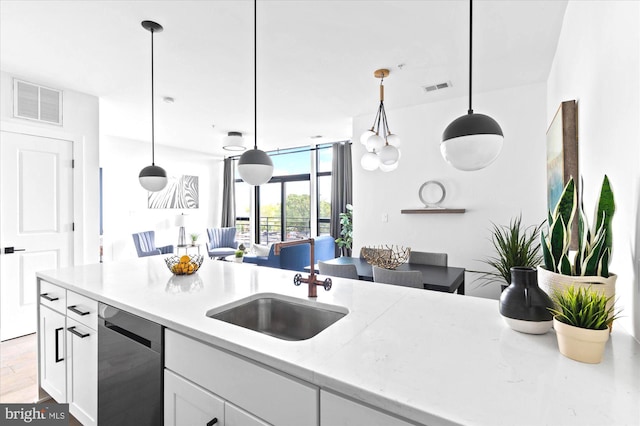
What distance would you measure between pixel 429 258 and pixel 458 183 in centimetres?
114

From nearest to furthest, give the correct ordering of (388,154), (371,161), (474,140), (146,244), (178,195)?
1. (474,140)
2. (388,154)
3. (371,161)
4. (146,244)
5. (178,195)

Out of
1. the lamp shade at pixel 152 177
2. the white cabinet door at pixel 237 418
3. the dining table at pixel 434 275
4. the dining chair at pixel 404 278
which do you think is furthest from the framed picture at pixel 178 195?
the white cabinet door at pixel 237 418

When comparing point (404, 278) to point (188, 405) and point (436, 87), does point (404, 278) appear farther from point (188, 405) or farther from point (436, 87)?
Answer: point (436, 87)

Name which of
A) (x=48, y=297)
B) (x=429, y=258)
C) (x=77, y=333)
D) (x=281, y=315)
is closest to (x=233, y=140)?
(x=429, y=258)

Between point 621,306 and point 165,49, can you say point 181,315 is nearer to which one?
point 621,306

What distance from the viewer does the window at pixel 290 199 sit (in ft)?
21.1

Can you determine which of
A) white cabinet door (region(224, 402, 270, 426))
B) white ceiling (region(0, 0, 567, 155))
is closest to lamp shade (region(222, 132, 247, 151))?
white ceiling (region(0, 0, 567, 155))

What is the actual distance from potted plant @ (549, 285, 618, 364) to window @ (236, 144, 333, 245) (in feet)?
17.9

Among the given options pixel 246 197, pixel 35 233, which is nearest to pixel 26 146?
pixel 35 233

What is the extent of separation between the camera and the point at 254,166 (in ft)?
5.49

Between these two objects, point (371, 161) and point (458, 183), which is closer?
point (371, 161)

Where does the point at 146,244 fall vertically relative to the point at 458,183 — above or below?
below

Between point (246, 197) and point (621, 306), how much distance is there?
7107mm

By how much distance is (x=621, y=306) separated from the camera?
1.05 m
